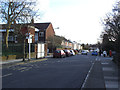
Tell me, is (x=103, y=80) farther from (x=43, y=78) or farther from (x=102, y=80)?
(x=43, y=78)

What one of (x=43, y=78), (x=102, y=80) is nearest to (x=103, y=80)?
(x=102, y=80)

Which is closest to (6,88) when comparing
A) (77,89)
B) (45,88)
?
(45,88)

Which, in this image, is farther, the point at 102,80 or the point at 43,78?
the point at 43,78

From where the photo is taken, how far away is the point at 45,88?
7227 mm

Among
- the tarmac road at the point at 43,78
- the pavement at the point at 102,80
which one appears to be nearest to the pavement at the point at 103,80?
the pavement at the point at 102,80

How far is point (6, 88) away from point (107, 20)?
2045 cm

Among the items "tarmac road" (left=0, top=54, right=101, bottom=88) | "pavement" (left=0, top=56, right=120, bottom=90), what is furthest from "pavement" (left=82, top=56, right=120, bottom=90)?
"tarmac road" (left=0, top=54, right=101, bottom=88)

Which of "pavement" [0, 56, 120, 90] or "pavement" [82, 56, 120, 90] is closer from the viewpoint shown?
"pavement" [82, 56, 120, 90]

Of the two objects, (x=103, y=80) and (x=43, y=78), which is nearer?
(x=103, y=80)

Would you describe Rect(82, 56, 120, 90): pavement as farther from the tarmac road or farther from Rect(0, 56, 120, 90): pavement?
the tarmac road

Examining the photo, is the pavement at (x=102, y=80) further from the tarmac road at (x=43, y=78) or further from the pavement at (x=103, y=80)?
the tarmac road at (x=43, y=78)

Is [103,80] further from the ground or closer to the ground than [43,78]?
closer to the ground

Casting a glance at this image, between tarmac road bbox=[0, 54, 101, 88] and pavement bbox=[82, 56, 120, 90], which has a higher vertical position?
tarmac road bbox=[0, 54, 101, 88]

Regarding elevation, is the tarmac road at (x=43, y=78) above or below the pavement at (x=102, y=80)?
above
